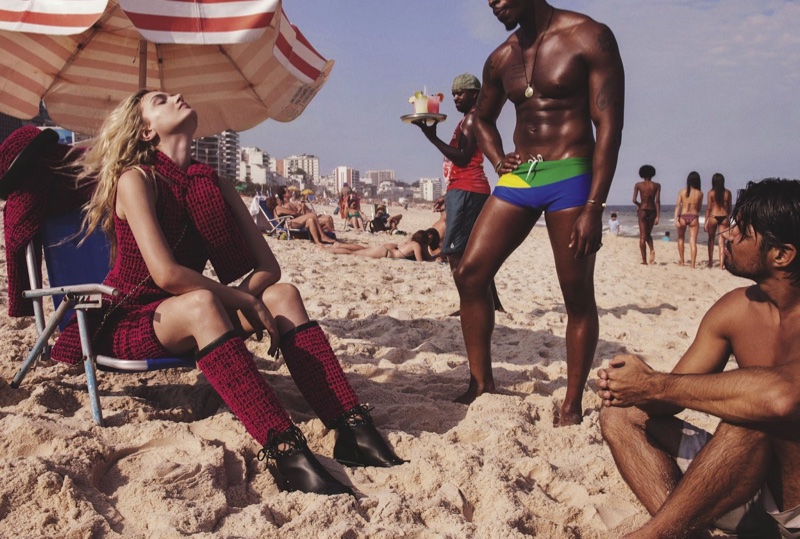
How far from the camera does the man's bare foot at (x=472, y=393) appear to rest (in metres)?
3.13

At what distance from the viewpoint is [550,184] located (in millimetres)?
2926

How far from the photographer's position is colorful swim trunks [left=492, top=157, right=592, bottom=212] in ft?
9.47

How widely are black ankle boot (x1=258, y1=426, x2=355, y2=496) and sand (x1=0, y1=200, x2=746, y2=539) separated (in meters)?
0.07

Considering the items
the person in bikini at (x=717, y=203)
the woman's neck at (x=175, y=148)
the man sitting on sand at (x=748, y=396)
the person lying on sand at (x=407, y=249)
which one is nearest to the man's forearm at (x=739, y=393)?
the man sitting on sand at (x=748, y=396)

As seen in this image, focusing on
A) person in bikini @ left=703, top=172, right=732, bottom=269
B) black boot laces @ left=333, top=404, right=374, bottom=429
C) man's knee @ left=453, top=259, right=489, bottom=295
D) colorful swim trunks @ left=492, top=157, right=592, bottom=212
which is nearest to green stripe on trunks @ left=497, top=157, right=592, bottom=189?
colorful swim trunks @ left=492, top=157, right=592, bottom=212

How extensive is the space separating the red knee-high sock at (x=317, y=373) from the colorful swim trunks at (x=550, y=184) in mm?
1113

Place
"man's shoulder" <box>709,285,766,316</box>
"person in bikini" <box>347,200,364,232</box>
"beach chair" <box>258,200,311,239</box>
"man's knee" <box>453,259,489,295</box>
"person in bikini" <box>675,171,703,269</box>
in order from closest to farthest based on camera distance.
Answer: "man's shoulder" <box>709,285,766,316</box> → "man's knee" <box>453,259,489,295</box> → "person in bikini" <box>675,171,703,269</box> → "beach chair" <box>258,200,311,239</box> → "person in bikini" <box>347,200,364,232</box>

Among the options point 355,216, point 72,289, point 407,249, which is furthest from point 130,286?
point 355,216

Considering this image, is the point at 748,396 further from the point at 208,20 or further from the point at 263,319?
the point at 208,20

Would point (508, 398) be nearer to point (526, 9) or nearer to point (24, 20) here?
point (526, 9)

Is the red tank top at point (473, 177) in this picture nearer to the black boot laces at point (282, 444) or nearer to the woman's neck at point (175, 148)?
the woman's neck at point (175, 148)

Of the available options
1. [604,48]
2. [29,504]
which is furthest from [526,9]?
[29,504]

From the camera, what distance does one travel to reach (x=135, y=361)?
247cm

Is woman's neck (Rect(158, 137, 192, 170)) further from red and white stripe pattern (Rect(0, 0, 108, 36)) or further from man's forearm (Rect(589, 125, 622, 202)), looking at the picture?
man's forearm (Rect(589, 125, 622, 202))
